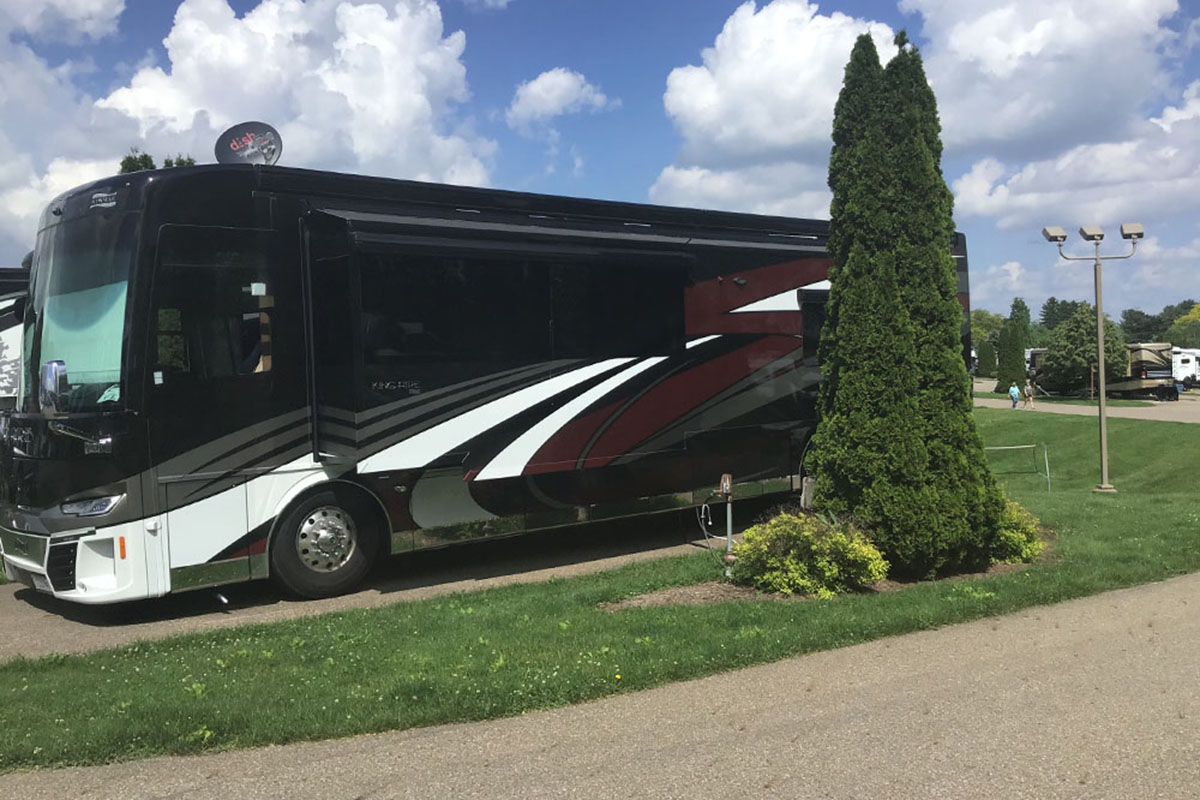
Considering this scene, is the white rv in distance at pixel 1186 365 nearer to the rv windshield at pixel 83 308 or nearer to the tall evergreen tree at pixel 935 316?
the tall evergreen tree at pixel 935 316

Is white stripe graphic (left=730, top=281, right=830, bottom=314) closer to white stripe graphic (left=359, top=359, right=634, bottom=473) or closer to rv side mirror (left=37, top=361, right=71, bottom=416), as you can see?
white stripe graphic (left=359, top=359, right=634, bottom=473)

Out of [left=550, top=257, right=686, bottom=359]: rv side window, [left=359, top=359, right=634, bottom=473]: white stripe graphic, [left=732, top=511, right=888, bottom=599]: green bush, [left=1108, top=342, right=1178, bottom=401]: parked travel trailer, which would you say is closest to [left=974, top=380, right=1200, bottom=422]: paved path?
[left=1108, top=342, right=1178, bottom=401]: parked travel trailer

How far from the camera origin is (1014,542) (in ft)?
28.5

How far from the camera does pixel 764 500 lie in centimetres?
1324

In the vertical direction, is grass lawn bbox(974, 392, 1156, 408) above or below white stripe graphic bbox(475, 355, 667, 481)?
below

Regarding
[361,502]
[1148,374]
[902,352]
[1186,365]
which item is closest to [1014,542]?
[902,352]

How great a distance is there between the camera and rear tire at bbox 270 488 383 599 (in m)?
8.11

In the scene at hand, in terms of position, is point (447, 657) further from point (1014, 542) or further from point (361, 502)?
point (1014, 542)

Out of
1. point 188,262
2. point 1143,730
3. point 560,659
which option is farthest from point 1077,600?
point 188,262

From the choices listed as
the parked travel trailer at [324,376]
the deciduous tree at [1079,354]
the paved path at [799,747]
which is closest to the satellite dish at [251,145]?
the parked travel trailer at [324,376]

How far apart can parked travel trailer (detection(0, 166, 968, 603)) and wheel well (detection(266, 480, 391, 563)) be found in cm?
2

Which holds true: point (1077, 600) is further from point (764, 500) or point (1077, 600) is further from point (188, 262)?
point (188, 262)

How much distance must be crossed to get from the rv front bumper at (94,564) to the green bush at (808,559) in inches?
180

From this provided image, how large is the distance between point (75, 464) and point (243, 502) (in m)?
1.21
